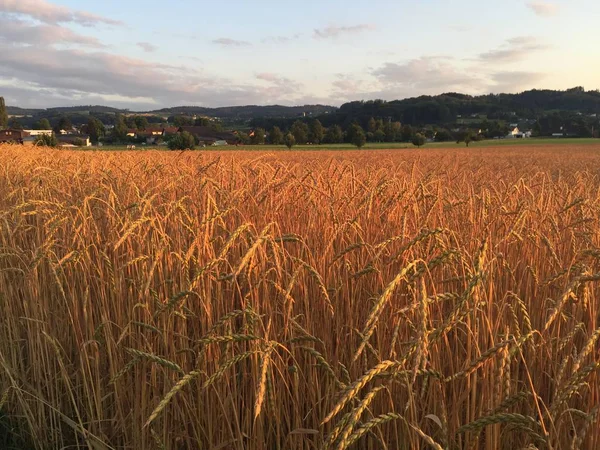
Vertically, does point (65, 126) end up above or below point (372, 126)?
above

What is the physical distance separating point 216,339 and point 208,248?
113cm

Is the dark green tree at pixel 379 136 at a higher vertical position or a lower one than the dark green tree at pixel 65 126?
lower

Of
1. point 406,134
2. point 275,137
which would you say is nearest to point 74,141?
point 275,137

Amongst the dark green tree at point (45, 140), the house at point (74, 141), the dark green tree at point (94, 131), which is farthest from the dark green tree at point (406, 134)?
the dark green tree at point (45, 140)


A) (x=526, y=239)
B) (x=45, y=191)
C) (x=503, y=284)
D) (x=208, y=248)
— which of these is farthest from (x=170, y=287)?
(x=45, y=191)

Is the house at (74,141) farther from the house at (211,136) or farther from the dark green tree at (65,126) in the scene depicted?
the dark green tree at (65,126)

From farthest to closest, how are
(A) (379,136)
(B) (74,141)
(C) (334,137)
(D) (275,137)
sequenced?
(A) (379,136), (C) (334,137), (D) (275,137), (B) (74,141)

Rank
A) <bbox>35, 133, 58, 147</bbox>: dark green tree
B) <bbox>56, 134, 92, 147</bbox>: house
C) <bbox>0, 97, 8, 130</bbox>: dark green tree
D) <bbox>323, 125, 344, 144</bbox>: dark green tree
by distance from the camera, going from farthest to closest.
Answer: <bbox>0, 97, 8, 130</bbox>: dark green tree < <bbox>323, 125, 344, 144</bbox>: dark green tree < <bbox>56, 134, 92, 147</bbox>: house < <bbox>35, 133, 58, 147</bbox>: dark green tree

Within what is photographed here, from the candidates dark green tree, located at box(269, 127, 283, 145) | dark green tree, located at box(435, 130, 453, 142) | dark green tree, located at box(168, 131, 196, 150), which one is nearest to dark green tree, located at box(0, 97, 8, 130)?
dark green tree, located at box(269, 127, 283, 145)

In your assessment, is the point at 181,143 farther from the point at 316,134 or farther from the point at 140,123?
the point at 140,123

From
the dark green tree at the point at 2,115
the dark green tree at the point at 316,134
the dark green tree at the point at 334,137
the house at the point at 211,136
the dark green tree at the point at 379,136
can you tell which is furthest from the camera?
the dark green tree at the point at 2,115

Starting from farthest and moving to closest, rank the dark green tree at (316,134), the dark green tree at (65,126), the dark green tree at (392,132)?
1. the dark green tree at (65,126)
2. the dark green tree at (392,132)
3. the dark green tree at (316,134)

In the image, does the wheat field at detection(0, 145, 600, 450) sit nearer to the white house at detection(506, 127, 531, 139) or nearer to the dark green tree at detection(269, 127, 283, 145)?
the dark green tree at detection(269, 127, 283, 145)

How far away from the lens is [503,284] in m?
2.50
